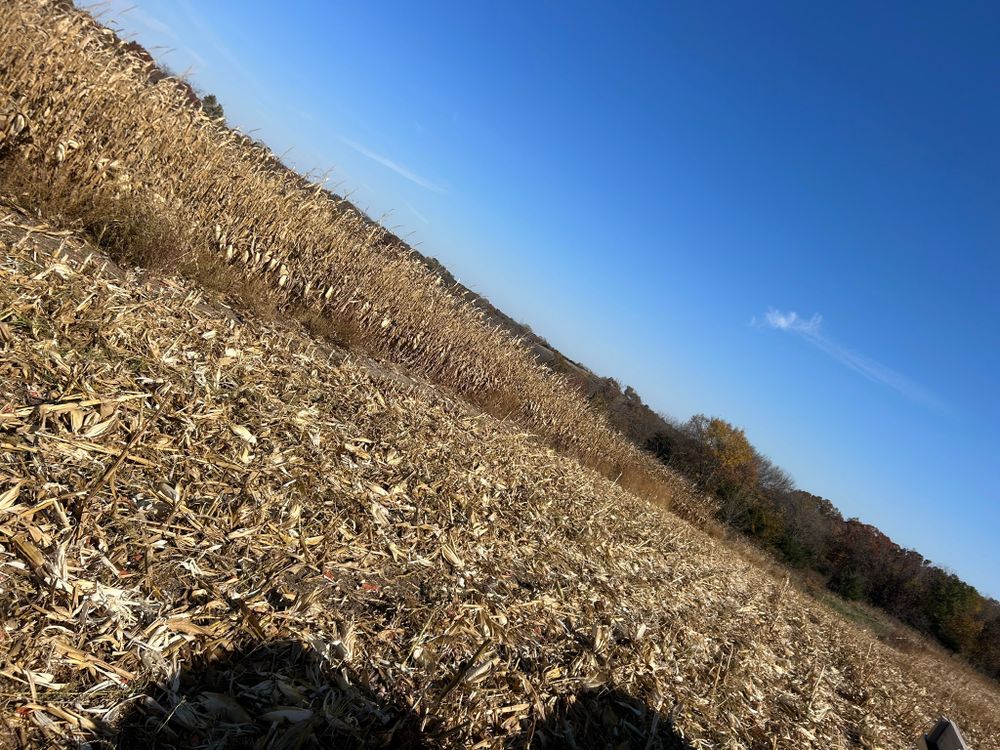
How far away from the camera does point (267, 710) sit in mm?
2137

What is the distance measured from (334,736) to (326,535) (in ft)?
3.88

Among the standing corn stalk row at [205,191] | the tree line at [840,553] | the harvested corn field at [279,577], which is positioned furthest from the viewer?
the tree line at [840,553]

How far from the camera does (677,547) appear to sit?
8281mm

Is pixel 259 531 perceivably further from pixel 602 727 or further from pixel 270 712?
pixel 602 727

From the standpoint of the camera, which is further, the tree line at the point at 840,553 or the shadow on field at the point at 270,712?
the tree line at the point at 840,553

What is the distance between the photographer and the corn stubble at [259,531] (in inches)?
84.7

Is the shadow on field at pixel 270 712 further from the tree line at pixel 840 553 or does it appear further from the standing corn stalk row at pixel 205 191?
the tree line at pixel 840 553

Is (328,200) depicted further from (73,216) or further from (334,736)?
(334,736)

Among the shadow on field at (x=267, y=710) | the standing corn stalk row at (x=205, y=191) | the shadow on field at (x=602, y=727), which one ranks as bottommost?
→ the shadow on field at (x=267, y=710)

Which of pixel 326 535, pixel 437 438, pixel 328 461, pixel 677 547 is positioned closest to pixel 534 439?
pixel 677 547

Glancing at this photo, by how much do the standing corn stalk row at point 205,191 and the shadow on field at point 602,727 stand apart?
15.9 feet

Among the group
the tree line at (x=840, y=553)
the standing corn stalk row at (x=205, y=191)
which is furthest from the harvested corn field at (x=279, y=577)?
the tree line at (x=840, y=553)

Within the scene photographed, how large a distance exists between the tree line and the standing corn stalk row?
54.1ft

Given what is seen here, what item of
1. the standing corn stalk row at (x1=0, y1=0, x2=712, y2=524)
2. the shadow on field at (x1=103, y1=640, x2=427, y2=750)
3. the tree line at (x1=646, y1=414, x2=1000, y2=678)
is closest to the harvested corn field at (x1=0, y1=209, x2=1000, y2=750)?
the shadow on field at (x1=103, y1=640, x2=427, y2=750)
